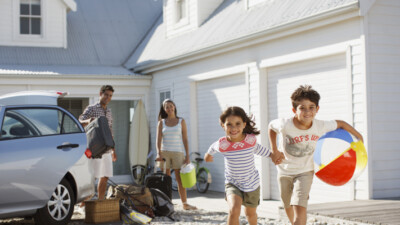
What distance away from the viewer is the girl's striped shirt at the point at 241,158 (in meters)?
5.53

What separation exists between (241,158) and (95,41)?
12.5 m

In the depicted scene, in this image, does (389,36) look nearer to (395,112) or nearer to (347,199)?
(395,112)

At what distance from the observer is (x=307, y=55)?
10.0m

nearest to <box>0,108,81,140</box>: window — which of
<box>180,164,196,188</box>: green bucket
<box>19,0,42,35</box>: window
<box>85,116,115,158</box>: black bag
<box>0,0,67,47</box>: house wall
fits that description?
<box>85,116,115,158</box>: black bag

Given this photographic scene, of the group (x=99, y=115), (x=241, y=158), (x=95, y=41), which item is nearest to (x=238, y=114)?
(x=241, y=158)

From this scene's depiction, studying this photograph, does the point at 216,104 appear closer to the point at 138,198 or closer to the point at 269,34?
the point at 269,34

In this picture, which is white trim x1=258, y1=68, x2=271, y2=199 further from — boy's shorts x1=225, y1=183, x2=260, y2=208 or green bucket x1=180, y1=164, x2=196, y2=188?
boy's shorts x1=225, y1=183, x2=260, y2=208

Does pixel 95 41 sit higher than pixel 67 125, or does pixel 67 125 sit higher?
pixel 95 41

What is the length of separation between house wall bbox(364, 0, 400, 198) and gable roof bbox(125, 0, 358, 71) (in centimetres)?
67

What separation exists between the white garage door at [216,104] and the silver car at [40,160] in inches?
189

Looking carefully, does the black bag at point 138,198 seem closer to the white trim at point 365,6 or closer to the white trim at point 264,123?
the white trim at point 264,123

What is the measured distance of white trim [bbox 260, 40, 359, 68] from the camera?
Answer: 9250 mm

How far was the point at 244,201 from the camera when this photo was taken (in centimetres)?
560

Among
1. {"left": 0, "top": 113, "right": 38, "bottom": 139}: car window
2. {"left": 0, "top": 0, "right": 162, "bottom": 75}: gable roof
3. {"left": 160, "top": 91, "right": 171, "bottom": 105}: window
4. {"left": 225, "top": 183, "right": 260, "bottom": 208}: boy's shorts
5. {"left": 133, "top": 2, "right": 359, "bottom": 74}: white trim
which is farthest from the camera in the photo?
{"left": 0, "top": 0, "right": 162, "bottom": 75}: gable roof
